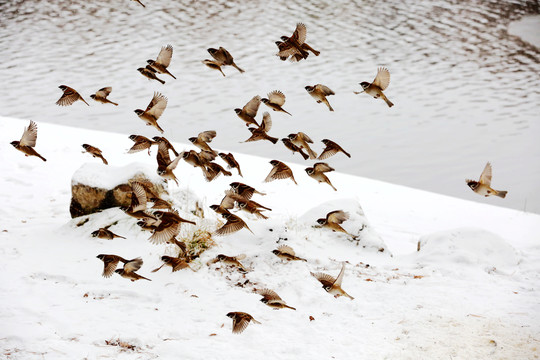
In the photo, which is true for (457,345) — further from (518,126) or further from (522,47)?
(522,47)

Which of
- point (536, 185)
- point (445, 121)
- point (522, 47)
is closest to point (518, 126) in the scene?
point (445, 121)

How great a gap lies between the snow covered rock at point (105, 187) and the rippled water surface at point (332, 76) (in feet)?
13.9

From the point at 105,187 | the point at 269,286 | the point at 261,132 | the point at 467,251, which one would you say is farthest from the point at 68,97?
the point at 467,251

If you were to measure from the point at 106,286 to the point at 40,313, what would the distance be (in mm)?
697

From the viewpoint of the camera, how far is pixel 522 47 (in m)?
19.2

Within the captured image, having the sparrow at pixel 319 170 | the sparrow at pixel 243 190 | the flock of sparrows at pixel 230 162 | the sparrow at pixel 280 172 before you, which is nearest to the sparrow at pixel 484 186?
the flock of sparrows at pixel 230 162

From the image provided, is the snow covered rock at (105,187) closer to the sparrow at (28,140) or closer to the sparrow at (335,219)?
Answer: the sparrow at (28,140)

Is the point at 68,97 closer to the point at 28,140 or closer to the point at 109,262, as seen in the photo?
the point at 28,140

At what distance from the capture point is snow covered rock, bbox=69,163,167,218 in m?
6.66

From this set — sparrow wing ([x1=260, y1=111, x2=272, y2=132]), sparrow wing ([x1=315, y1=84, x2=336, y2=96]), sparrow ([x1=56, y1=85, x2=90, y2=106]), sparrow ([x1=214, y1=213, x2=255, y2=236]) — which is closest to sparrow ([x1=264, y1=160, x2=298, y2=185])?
sparrow wing ([x1=260, y1=111, x2=272, y2=132])

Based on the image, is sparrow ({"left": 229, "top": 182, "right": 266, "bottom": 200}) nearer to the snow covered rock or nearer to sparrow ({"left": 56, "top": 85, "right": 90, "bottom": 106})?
sparrow ({"left": 56, "top": 85, "right": 90, "bottom": 106})

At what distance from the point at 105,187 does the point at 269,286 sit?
226cm

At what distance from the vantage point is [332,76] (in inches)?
649

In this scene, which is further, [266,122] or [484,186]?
[266,122]
